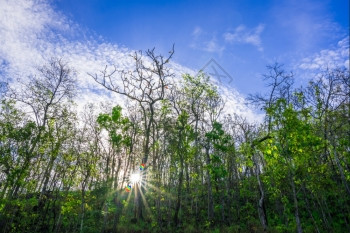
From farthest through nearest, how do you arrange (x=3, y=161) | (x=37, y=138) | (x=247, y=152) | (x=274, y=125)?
(x=37, y=138) < (x=3, y=161) < (x=247, y=152) < (x=274, y=125)

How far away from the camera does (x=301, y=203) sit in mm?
19406

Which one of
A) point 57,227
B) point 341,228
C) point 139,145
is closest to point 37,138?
point 57,227

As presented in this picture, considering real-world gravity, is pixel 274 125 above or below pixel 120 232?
above

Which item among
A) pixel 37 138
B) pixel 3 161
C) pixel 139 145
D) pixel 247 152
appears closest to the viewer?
pixel 247 152

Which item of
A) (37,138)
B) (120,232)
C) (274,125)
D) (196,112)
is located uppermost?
(196,112)

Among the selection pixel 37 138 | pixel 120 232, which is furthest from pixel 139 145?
pixel 37 138

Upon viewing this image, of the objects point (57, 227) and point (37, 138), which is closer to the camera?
point (37, 138)

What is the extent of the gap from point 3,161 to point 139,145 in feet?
44.6

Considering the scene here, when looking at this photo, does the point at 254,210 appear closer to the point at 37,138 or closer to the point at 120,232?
the point at 120,232

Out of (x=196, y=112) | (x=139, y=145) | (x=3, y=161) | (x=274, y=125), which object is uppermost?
(x=196, y=112)

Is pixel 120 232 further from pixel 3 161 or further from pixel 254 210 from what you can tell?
pixel 254 210

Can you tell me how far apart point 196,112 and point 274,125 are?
11.4m

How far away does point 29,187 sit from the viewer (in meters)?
12.4

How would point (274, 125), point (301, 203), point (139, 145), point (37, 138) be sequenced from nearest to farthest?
point (274, 125)
point (37, 138)
point (301, 203)
point (139, 145)
